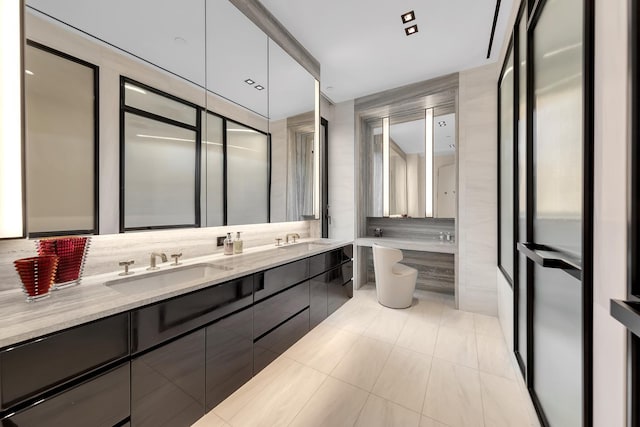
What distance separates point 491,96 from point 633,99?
2.77 meters

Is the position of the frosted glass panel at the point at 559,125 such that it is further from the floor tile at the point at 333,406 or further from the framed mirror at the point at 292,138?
the framed mirror at the point at 292,138

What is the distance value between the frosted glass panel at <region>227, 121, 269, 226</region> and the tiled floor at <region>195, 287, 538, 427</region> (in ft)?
4.39

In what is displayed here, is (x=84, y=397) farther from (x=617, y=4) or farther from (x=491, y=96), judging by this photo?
(x=491, y=96)

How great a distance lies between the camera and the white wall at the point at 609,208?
0.65 m

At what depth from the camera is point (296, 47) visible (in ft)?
8.58

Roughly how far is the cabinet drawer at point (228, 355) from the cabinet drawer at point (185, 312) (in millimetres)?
83

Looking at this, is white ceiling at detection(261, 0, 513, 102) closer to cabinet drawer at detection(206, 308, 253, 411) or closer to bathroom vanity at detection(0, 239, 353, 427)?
bathroom vanity at detection(0, 239, 353, 427)

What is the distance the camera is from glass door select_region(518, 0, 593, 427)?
81 centimetres

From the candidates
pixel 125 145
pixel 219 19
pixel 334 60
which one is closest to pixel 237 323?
pixel 125 145

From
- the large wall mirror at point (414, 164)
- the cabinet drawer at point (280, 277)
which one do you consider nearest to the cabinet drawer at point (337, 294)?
the cabinet drawer at point (280, 277)

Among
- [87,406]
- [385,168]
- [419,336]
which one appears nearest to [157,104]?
[87,406]

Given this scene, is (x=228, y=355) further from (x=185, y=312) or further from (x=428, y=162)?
(x=428, y=162)

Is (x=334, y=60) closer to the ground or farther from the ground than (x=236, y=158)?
farther from the ground

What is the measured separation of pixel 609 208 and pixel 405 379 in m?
1.67
